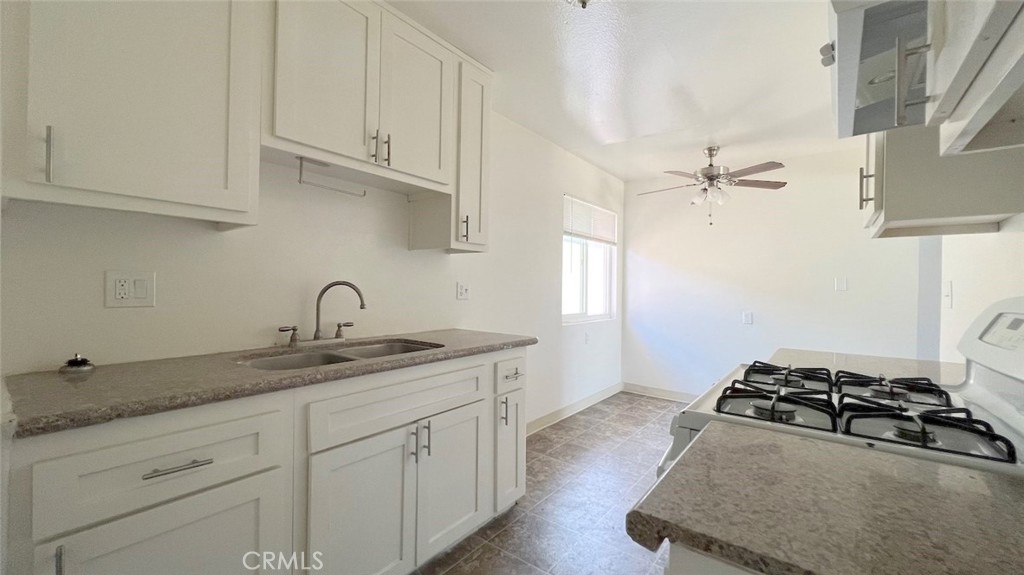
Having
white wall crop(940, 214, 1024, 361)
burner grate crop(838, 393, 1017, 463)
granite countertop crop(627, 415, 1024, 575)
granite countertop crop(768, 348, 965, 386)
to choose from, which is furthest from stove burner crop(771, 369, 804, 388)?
white wall crop(940, 214, 1024, 361)

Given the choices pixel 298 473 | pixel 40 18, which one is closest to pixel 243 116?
pixel 40 18

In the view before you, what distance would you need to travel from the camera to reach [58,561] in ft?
2.73

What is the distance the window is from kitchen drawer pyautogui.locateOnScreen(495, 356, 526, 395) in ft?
5.53

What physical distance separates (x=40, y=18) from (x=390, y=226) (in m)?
1.34

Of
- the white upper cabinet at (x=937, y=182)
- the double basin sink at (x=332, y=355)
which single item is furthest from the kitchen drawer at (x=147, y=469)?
A: the white upper cabinet at (x=937, y=182)

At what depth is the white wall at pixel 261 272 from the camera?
1.19 m

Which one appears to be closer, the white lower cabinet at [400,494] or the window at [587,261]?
the white lower cabinet at [400,494]

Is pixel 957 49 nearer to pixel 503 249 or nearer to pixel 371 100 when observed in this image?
pixel 371 100

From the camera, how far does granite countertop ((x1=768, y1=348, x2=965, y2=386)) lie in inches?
59.7

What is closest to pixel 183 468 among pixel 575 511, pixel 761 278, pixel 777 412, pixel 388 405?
pixel 388 405

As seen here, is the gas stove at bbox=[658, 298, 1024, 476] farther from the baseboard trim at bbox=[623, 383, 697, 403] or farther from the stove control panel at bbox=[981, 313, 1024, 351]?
the baseboard trim at bbox=[623, 383, 697, 403]

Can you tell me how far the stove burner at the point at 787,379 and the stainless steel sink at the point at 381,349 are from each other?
1.38 m

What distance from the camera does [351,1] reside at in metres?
1.59

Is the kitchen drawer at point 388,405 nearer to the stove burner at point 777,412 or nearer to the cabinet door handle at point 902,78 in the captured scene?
the stove burner at point 777,412
